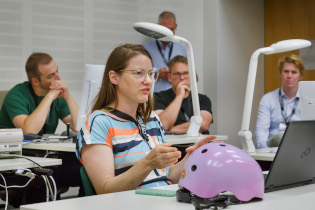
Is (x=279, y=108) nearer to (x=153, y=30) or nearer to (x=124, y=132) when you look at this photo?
(x=153, y=30)

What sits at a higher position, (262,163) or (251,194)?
(251,194)

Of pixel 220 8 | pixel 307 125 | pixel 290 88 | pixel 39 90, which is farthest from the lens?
pixel 220 8

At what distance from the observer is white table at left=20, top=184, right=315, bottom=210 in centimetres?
130

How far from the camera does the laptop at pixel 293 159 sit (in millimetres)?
1508

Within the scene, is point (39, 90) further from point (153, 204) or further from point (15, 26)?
point (153, 204)

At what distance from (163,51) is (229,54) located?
100 cm

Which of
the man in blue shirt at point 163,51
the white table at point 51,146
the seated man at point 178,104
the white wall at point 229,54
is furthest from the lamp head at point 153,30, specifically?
the white wall at point 229,54

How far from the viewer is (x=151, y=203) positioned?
135cm

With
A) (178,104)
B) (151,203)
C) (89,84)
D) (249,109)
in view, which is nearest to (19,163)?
(89,84)

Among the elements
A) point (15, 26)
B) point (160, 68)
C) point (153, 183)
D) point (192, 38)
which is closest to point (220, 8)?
point (192, 38)

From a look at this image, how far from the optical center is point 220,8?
609 centimetres

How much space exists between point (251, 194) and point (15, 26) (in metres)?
3.94

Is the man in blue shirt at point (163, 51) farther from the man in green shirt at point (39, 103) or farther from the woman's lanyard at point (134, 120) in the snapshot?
the woman's lanyard at point (134, 120)

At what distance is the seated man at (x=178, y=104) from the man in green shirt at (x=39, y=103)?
2.83 ft
